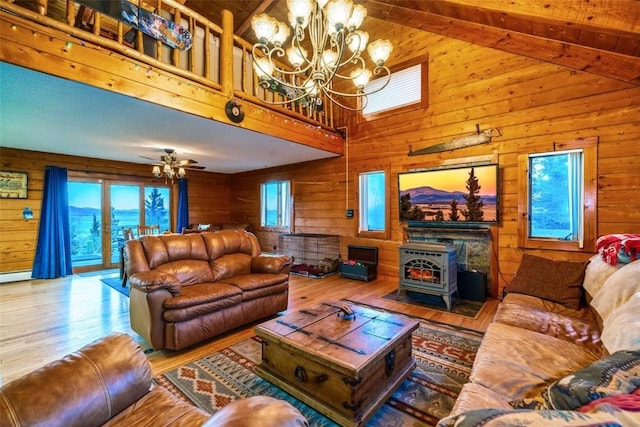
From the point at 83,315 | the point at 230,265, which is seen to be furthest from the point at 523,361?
the point at 83,315

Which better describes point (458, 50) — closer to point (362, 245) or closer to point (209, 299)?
point (362, 245)

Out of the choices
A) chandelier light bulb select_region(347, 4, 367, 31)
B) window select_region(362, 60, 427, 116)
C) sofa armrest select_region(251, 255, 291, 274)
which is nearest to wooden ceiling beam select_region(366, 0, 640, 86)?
window select_region(362, 60, 427, 116)

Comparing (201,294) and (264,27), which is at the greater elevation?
(264,27)

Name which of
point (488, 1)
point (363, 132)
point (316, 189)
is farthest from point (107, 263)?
point (488, 1)

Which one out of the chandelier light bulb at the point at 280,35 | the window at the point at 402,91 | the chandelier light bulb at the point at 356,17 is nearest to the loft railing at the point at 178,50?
the chandelier light bulb at the point at 280,35

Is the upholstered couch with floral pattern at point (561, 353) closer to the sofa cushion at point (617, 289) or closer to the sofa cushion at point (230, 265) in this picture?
the sofa cushion at point (617, 289)

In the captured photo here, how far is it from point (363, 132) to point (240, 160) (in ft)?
8.93

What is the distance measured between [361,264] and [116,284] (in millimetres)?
4231

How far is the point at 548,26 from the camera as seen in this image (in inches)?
110

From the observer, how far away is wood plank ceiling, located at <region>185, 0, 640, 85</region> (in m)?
2.21

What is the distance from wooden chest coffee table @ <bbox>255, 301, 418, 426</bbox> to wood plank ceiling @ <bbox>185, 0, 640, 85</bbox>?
9.29ft

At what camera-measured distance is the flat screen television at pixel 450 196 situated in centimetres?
389

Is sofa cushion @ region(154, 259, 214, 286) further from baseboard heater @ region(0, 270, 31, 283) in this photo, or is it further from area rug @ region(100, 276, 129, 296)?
baseboard heater @ region(0, 270, 31, 283)

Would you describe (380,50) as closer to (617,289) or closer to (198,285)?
(617,289)
